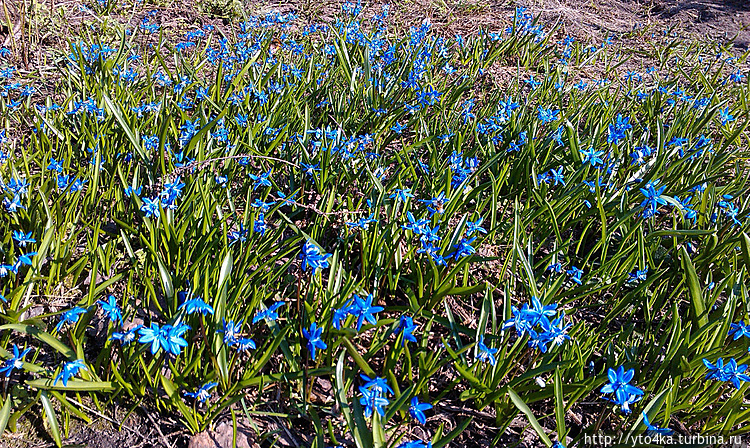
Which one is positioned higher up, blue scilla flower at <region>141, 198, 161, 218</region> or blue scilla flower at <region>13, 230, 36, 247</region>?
blue scilla flower at <region>141, 198, 161, 218</region>

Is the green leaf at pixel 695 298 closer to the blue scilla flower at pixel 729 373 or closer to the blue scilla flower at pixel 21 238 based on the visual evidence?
the blue scilla flower at pixel 729 373

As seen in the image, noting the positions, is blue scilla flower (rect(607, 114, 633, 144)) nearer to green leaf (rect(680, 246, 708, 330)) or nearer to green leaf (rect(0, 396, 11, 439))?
green leaf (rect(680, 246, 708, 330))

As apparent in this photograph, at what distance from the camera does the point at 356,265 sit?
2.44m

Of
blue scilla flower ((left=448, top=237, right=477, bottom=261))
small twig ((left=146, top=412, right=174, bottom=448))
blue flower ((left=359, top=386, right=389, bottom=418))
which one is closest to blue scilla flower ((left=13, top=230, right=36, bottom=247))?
small twig ((left=146, top=412, right=174, bottom=448))

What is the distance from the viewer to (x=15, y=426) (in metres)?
1.69

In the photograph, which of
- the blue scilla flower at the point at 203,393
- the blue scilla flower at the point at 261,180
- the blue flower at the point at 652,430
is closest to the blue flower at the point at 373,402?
the blue scilla flower at the point at 203,393

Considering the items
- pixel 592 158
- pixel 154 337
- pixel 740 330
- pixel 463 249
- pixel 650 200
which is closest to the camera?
pixel 154 337

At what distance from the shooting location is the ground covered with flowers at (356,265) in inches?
69.2

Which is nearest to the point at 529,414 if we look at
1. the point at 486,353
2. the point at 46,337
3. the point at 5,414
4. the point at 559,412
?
the point at 559,412

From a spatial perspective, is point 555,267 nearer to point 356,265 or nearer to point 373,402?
point 356,265

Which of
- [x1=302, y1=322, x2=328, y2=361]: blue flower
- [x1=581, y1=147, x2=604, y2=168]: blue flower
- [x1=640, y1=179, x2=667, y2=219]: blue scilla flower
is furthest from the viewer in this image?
[x1=581, y1=147, x2=604, y2=168]: blue flower

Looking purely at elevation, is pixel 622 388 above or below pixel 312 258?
below

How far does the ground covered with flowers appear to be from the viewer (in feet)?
5.76

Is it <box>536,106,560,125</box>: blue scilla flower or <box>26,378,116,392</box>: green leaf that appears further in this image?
<box>536,106,560,125</box>: blue scilla flower
